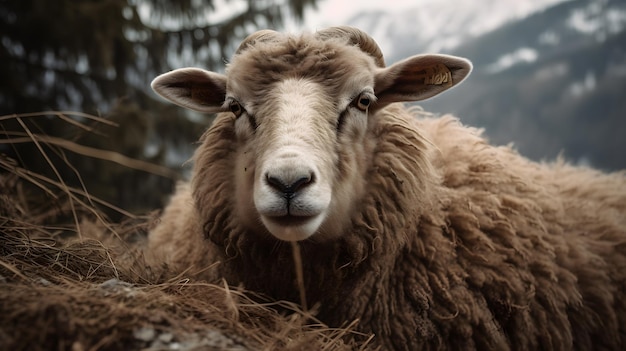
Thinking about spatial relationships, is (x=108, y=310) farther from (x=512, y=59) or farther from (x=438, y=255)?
(x=512, y=59)

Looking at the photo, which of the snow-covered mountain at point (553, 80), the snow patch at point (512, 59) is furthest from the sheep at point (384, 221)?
the snow patch at point (512, 59)

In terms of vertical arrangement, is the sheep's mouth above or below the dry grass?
above

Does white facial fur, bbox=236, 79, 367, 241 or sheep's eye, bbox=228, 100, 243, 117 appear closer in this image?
white facial fur, bbox=236, 79, 367, 241

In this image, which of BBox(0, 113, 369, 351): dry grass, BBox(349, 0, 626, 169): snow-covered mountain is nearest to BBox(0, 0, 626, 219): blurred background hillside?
BBox(349, 0, 626, 169): snow-covered mountain

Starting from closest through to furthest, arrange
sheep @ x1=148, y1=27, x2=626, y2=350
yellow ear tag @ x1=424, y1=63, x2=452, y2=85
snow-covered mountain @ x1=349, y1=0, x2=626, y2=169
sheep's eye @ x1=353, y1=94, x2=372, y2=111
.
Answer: sheep @ x1=148, y1=27, x2=626, y2=350
sheep's eye @ x1=353, y1=94, x2=372, y2=111
yellow ear tag @ x1=424, y1=63, x2=452, y2=85
snow-covered mountain @ x1=349, y1=0, x2=626, y2=169

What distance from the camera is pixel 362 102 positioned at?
8.41 feet

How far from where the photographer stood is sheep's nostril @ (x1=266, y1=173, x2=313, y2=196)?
6.36ft

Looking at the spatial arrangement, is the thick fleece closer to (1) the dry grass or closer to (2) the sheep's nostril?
(1) the dry grass

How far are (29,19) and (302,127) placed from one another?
6.88 metres

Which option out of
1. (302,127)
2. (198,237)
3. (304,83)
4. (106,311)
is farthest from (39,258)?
(304,83)

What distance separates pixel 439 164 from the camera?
3031 millimetres

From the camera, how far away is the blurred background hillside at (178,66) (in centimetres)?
716

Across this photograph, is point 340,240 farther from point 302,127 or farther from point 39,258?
point 39,258

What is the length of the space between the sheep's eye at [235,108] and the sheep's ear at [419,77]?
0.76m
